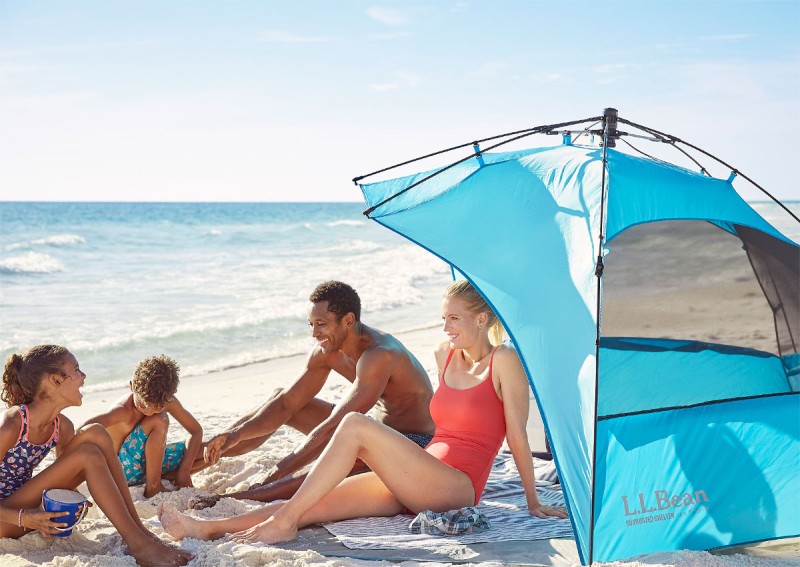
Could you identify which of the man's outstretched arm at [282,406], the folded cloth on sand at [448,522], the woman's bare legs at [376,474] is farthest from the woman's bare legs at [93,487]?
the man's outstretched arm at [282,406]

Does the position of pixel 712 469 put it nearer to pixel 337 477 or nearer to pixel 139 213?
pixel 337 477

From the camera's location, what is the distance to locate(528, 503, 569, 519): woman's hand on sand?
11.7 ft

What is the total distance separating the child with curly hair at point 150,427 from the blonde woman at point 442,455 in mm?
639

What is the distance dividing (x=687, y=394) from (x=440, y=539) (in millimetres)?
1547

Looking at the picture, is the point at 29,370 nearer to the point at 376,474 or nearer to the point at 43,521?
the point at 43,521

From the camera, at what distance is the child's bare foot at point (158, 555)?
10.3 feet

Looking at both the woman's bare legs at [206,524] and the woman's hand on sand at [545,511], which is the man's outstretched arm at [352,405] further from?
the woman's hand on sand at [545,511]

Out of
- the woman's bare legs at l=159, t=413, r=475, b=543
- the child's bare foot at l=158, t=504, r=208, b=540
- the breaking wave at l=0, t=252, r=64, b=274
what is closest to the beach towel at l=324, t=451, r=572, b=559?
the woman's bare legs at l=159, t=413, r=475, b=543

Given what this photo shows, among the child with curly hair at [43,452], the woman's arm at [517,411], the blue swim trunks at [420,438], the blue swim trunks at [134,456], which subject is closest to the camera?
the child with curly hair at [43,452]

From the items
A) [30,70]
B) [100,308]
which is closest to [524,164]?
[100,308]

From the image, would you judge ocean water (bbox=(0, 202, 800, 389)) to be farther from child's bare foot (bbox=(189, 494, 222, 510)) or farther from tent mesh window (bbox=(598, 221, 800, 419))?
child's bare foot (bbox=(189, 494, 222, 510))

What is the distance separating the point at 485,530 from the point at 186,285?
12676mm

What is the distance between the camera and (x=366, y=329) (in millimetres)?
4277

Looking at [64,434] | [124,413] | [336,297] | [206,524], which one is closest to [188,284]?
[124,413]
